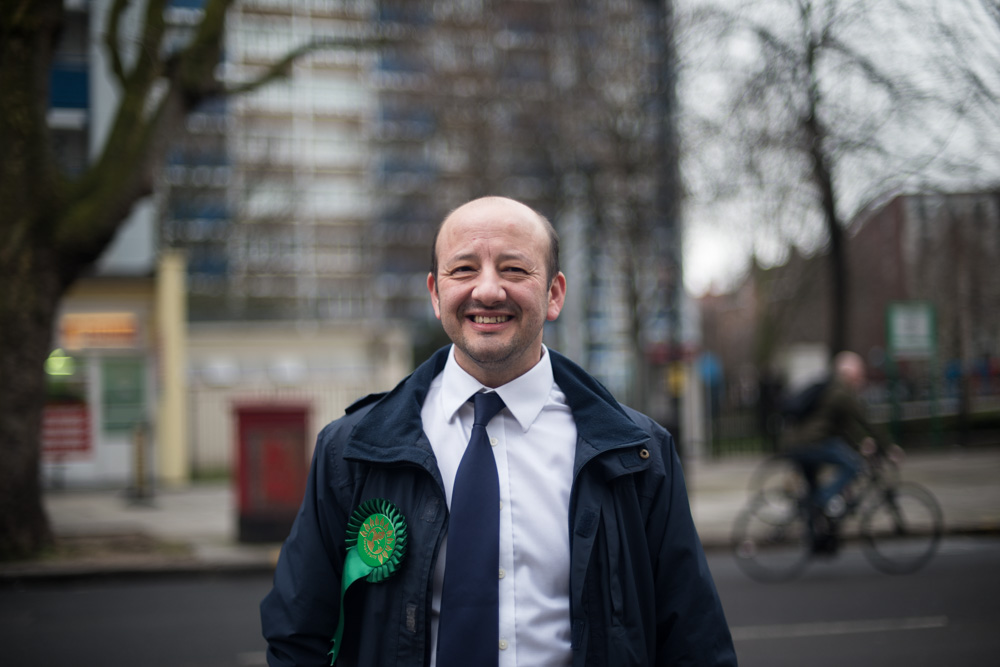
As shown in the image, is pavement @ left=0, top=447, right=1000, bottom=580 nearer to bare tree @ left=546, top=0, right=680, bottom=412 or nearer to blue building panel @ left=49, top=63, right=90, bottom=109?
bare tree @ left=546, top=0, right=680, bottom=412

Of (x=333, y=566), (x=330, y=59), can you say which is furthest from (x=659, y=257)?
(x=330, y=59)

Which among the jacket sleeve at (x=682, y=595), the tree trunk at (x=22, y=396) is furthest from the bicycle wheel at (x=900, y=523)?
the tree trunk at (x=22, y=396)

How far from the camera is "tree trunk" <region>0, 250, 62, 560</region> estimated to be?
27.9ft

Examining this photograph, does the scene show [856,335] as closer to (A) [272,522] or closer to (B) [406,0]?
(B) [406,0]

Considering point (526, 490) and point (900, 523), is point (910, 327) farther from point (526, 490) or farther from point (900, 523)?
point (526, 490)

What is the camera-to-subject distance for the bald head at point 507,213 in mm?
2123

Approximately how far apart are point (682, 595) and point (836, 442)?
7.14m

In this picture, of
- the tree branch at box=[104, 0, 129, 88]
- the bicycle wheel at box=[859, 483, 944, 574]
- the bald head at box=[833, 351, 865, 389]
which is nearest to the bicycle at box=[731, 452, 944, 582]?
the bicycle wheel at box=[859, 483, 944, 574]

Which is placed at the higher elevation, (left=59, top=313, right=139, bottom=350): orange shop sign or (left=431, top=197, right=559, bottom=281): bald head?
(left=59, top=313, right=139, bottom=350): orange shop sign

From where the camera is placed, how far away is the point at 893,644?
615 cm

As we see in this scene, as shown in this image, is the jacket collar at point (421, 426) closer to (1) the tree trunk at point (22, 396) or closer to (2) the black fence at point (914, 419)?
(1) the tree trunk at point (22, 396)

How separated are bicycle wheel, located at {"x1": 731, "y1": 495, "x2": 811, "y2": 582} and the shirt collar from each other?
698 cm

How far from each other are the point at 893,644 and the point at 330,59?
61411 millimetres

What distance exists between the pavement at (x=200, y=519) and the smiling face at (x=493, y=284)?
7.35m
